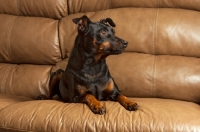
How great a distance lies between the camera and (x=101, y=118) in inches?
63.7

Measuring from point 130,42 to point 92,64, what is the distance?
51 cm

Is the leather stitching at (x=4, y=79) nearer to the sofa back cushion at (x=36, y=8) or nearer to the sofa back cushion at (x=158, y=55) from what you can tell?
the sofa back cushion at (x=36, y=8)

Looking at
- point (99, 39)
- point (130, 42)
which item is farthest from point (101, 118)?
point (130, 42)

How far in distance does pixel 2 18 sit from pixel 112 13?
40.2 inches

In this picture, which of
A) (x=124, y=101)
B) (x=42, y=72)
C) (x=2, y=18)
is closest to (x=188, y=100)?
(x=124, y=101)

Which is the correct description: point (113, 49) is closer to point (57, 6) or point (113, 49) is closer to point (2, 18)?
point (57, 6)

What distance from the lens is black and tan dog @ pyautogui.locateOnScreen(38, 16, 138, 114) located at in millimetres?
1859

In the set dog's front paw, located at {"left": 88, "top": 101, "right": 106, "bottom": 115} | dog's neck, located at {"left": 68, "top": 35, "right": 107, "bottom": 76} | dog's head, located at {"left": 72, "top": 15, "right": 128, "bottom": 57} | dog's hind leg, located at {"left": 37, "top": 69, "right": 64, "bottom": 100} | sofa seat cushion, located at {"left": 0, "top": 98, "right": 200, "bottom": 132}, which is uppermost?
dog's head, located at {"left": 72, "top": 15, "right": 128, "bottom": 57}

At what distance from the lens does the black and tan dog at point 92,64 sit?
1859mm

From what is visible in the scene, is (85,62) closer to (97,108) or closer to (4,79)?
(97,108)

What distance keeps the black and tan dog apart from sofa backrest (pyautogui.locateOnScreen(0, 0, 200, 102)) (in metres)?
0.32

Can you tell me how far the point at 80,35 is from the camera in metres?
1.95

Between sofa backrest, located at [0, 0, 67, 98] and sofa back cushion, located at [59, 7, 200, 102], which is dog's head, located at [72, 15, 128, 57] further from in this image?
sofa backrest, located at [0, 0, 67, 98]

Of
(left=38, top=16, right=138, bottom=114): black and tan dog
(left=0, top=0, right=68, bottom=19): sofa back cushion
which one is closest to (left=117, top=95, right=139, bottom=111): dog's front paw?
(left=38, top=16, right=138, bottom=114): black and tan dog
